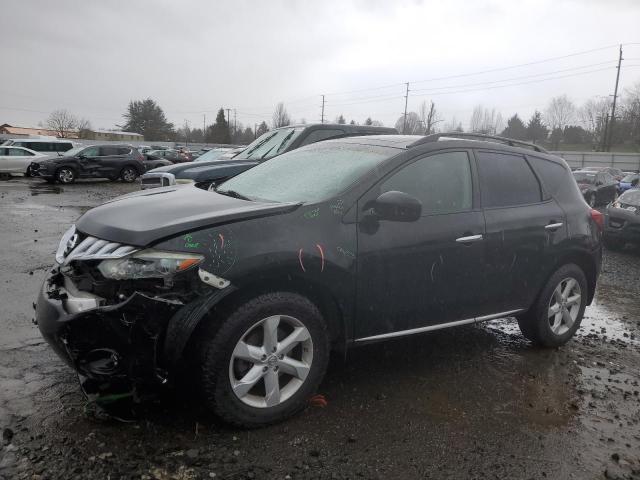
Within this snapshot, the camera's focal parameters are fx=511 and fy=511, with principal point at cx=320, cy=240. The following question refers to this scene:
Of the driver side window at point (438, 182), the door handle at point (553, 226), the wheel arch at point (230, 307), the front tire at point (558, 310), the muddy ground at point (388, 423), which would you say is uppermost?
the driver side window at point (438, 182)

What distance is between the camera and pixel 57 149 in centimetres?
2688

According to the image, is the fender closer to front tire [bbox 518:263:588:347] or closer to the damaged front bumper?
the damaged front bumper

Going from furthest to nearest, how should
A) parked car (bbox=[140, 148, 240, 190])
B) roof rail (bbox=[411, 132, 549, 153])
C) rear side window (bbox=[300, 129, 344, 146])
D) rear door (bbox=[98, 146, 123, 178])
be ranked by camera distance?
1. rear door (bbox=[98, 146, 123, 178])
2. rear side window (bbox=[300, 129, 344, 146])
3. parked car (bbox=[140, 148, 240, 190])
4. roof rail (bbox=[411, 132, 549, 153])

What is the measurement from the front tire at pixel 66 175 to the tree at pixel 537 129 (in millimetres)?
63723

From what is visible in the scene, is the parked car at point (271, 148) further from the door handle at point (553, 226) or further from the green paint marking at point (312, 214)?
the green paint marking at point (312, 214)

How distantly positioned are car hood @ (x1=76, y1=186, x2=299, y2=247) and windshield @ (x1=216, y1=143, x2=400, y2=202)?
0.25 m

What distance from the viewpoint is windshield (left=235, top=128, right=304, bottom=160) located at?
7.63 metres

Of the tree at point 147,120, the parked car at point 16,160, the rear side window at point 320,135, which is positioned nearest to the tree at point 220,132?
the tree at point 147,120

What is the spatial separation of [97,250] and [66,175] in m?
20.7

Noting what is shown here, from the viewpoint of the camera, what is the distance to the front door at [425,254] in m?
3.16

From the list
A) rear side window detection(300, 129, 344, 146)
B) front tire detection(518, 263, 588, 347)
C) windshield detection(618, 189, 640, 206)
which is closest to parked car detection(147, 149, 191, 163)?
rear side window detection(300, 129, 344, 146)

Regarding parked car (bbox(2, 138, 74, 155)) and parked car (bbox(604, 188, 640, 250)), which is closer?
parked car (bbox(604, 188, 640, 250))

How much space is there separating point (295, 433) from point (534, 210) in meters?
2.58

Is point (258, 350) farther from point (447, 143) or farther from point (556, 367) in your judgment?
point (556, 367)
